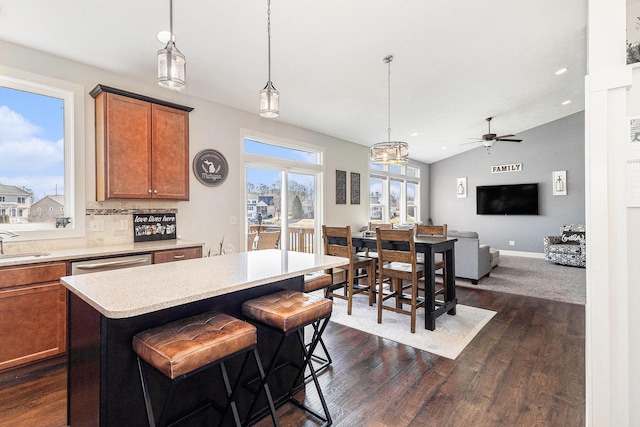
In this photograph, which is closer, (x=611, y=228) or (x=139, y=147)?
(x=611, y=228)

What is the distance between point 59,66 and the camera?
9.36ft

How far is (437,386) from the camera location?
2162 millimetres

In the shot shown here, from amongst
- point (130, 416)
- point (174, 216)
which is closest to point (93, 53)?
point (174, 216)

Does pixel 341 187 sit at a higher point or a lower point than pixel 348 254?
higher

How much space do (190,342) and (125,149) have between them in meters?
2.57

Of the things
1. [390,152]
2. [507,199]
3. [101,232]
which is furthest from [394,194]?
[101,232]

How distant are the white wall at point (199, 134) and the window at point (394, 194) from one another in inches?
91.5

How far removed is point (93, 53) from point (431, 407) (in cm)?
409

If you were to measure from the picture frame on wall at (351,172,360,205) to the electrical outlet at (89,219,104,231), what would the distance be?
180 inches

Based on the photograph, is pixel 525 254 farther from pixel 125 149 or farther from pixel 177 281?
pixel 125 149

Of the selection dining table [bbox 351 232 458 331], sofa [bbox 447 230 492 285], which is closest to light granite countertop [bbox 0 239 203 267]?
dining table [bbox 351 232 458 331]

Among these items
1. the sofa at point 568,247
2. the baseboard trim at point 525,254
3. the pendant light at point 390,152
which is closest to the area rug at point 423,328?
the pendant light at point 390,152

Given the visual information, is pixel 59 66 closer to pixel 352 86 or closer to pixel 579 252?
pixel 352 86

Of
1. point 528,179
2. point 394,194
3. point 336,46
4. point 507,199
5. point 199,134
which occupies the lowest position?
point 507,199
